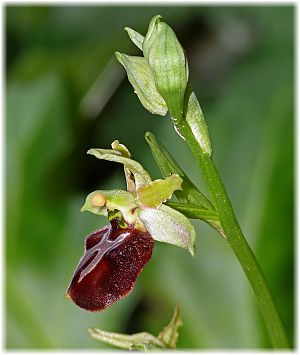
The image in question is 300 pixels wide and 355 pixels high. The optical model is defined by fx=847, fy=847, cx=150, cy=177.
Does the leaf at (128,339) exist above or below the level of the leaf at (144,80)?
below

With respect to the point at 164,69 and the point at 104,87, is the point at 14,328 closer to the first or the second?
the point at 104,87

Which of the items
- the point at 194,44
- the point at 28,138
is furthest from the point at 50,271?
the point at 194,44

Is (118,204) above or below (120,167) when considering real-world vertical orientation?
above

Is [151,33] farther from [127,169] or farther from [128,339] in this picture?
[128,339]

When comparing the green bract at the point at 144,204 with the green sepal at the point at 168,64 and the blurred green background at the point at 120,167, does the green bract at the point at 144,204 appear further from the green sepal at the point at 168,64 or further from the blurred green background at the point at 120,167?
the blurred green background at the point at 120,167

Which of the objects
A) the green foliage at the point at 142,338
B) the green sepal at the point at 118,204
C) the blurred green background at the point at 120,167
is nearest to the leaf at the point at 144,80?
the green sepal at the point at 118,204

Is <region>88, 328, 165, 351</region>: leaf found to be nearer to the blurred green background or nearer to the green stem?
the green stem

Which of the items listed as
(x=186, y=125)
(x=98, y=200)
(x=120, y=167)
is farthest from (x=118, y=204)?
(x=120, y=167)
